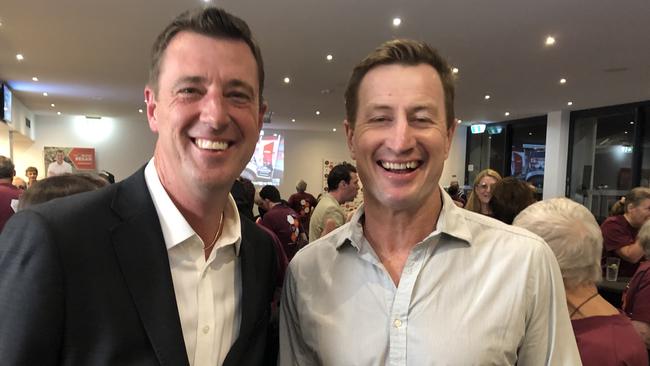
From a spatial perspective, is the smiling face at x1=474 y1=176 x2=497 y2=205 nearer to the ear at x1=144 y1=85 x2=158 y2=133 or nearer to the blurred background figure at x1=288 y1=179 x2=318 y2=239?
the blurred background figure at x1=288 y1=179 x2=318 y2=239

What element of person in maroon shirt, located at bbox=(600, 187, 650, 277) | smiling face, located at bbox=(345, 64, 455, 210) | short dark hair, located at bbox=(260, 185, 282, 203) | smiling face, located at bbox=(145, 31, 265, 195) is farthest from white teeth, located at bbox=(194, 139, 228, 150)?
short dark hair, located at bbox=(260, 185, 282, 203)

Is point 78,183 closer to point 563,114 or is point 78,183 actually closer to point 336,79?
point 336,79

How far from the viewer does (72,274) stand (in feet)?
2.89

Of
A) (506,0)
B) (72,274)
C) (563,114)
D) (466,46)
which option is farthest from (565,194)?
(72,274)

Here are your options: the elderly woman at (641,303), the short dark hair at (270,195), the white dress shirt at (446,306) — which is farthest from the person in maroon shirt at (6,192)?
the elderly woman at (641,303)

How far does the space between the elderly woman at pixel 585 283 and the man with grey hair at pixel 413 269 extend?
1.30ft

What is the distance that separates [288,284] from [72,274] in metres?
0.66

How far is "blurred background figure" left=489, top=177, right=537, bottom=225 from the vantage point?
10.5 feet

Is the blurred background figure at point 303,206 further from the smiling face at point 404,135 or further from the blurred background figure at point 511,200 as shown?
the smiling face at point 404,135

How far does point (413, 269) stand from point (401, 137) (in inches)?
14.9

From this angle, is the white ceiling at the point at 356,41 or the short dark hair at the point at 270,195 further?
the short dark hair at the point at 270,195

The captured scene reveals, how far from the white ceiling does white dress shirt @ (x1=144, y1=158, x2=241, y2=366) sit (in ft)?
13.5

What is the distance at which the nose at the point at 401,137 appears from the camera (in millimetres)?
1220

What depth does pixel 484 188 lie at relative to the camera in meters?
4.20
